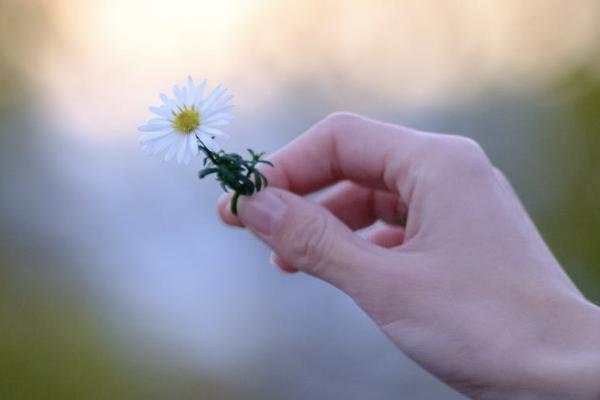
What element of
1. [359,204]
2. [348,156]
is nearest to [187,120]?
[348,156]

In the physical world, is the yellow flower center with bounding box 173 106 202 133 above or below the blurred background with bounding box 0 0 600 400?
below

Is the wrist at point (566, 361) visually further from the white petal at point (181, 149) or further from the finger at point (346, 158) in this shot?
the white petal at point (181, 149)

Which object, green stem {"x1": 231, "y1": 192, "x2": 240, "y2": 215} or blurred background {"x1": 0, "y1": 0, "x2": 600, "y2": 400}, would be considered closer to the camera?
green stem {"x1": 231, "y1": 192, "x2": 240, "y2": 215}

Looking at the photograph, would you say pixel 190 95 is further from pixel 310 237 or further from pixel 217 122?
pixel 310 237

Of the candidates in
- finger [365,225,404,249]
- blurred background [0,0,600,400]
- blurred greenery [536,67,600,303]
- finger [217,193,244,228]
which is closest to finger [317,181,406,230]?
finger [365,225,404,249]

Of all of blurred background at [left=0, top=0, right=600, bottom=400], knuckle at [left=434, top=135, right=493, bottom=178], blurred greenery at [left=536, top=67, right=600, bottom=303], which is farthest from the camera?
blurred greenery at [left=536, top=67, right=600, bottom=303]

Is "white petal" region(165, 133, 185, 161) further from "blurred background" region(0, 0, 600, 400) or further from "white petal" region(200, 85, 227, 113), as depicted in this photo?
"blurred background" region(0, 0, 600, 400)

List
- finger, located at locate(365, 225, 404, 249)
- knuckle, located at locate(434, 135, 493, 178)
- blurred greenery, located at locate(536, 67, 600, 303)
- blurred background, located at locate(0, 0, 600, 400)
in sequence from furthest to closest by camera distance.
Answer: blurred greenery, located at locate(536, 67, 600, 303), blurred background, located at locate(0, 0, 600, 400), finger, located at locate(365, 225, 404, 249), knuckle, located at locate(434, 135, 493, 178)

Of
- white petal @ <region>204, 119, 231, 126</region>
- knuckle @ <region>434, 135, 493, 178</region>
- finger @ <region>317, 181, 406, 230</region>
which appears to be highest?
finger @ <region>317, 181, 406, 230</region>
